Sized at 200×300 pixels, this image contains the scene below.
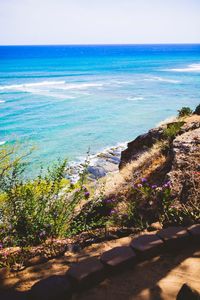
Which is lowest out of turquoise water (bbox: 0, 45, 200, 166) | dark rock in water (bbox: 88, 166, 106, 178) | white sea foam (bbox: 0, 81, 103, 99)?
dark rock in water (bbox: 88, 166, 106, 178)

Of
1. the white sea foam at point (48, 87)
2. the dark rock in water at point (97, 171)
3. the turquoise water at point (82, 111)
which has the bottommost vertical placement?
the dark rock in water at point (97, 171)

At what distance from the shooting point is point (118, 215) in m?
6.05

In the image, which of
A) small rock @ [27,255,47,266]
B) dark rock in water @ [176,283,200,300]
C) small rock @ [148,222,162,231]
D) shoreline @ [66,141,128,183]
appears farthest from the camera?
shoreline @ [66,141,128,183]

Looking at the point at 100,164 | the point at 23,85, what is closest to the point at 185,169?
the point at 100,164

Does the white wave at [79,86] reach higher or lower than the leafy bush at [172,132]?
higher

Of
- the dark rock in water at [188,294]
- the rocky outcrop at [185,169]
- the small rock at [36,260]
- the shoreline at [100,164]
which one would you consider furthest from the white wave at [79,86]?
the dark rock in water at [188,294]

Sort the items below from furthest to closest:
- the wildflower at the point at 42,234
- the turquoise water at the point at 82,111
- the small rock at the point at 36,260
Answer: the turquoise water at the point at 82,111, the wildflower at the point at 42,234, the small rock at the point at 36,260

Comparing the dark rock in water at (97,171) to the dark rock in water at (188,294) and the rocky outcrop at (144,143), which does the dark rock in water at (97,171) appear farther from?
the dark rock in water at (188,294)

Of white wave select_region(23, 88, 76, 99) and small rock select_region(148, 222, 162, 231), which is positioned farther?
white wave select_region(23, 88, 76, 99)

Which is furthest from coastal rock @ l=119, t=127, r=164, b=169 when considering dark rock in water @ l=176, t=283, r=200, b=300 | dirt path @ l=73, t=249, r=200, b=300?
dark rock in water @ l=176, t=283, r=200, b=300

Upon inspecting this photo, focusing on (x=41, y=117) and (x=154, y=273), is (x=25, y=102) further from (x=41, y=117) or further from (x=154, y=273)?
(x=154, y=273)

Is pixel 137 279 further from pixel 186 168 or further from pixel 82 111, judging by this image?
pixel 82 111

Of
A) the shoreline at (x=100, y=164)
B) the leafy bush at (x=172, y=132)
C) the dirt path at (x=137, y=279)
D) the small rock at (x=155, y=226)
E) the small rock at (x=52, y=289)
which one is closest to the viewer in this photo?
the small rock at (x=52, y=289)

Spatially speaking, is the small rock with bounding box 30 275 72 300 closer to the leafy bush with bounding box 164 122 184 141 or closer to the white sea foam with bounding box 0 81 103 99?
the leafy bush with bounding box 164 122 184 141
